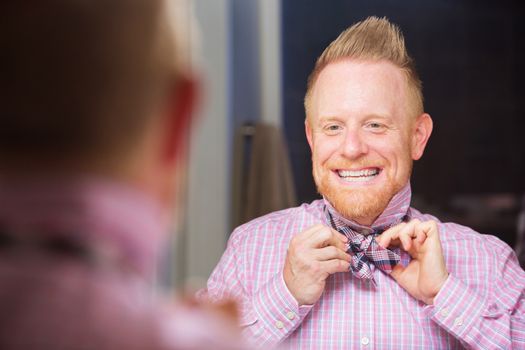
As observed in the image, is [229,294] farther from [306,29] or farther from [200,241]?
[306,29]

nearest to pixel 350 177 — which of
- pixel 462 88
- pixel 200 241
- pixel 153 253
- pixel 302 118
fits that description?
pixel 302 118

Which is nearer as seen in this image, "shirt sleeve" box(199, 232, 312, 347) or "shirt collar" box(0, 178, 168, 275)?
"shirt collar" box(0, 178, 168, 275)

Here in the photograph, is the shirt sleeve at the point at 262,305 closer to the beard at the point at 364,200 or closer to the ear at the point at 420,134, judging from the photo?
the beard at the point at 364,200

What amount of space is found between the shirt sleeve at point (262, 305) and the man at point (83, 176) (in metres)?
0.55

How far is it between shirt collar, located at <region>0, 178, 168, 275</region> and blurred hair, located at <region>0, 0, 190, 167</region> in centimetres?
2

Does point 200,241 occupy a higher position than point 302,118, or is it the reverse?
point 302,118

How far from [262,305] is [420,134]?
0.38 m

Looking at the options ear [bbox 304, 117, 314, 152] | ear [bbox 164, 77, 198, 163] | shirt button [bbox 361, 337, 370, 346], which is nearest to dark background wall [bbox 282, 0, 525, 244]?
ear [bbox 304, 117, 314, 152]

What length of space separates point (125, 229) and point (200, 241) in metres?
0.63

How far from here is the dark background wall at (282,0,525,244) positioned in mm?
1147

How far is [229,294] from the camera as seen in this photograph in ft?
3.43

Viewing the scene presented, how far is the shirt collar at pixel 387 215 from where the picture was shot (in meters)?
1.07

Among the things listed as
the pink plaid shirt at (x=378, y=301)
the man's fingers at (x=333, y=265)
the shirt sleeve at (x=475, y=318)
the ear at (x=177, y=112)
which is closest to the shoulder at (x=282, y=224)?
the pink plaid shirt at (x=378, y=301)

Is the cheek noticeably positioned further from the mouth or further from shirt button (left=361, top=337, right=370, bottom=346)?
shirt button (left=361, top=337, right=370, bottom=346)
